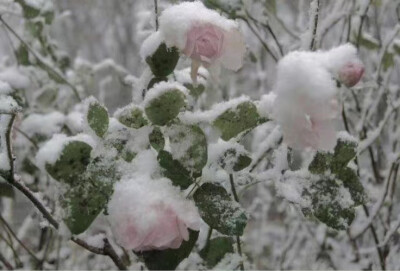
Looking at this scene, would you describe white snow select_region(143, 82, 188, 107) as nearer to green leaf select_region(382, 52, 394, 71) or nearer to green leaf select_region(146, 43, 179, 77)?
green leaf select_region(146, 43, 179, 77)

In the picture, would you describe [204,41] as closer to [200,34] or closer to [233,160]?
[200,34]

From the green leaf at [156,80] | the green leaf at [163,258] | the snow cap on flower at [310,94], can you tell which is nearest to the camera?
the snow cap on flower at [310,94]

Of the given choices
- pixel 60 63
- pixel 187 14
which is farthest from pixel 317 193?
pixel 60 63

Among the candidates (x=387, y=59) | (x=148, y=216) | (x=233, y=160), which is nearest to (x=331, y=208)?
(x=233, y=160)

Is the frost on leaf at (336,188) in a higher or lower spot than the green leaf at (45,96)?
higher

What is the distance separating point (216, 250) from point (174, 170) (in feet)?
0.81

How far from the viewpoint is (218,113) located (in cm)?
71

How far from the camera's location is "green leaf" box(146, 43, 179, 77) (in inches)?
28.5

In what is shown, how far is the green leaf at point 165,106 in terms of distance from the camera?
0.66 meters

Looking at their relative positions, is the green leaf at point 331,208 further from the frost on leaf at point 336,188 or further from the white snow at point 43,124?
the white snow at point 43,124

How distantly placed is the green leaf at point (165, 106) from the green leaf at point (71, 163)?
0.09m

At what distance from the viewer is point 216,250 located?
84 cm

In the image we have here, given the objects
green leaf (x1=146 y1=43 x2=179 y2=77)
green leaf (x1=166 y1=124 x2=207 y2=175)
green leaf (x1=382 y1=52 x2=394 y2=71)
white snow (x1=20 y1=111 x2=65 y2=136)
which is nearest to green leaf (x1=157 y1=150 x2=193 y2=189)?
green leaf (x1=166 y1=124 x2=207 y2=175)

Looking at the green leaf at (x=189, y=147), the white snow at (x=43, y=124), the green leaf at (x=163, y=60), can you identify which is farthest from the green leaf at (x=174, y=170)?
the white snow at (x=43, y=124)
